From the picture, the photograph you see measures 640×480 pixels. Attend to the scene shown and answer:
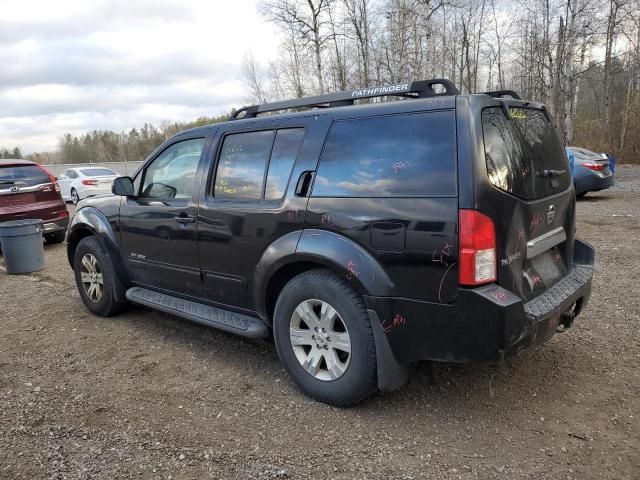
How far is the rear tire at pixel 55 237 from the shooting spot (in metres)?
9.57

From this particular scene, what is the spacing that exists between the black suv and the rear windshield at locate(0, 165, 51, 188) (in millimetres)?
5727

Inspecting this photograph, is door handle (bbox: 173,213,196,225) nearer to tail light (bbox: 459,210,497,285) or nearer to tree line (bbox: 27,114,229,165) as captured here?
tail light (bbox: 459,210,497,285)

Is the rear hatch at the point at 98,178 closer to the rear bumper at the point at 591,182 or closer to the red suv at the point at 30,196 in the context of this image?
the red suv at the point at 30,196

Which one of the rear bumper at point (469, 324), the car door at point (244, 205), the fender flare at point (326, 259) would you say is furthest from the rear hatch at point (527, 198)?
the car door at point (244, 205)

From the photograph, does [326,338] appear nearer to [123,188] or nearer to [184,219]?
[184,219]

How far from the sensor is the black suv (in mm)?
2541

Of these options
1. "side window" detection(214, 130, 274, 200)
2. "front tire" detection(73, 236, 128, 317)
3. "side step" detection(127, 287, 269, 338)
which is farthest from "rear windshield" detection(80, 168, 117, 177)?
"side window" detection(214, 130, 274, 200)

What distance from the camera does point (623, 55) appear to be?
1137 inches

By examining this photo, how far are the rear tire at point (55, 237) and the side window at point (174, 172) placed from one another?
6106mm

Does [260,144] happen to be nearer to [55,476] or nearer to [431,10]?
[55,476]

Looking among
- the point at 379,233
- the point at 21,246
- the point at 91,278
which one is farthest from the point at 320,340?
the point at 21,246

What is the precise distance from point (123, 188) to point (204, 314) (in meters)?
1.48

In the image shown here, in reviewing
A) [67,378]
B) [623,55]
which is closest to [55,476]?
[67,378]

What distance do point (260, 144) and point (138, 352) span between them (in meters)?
2.04
